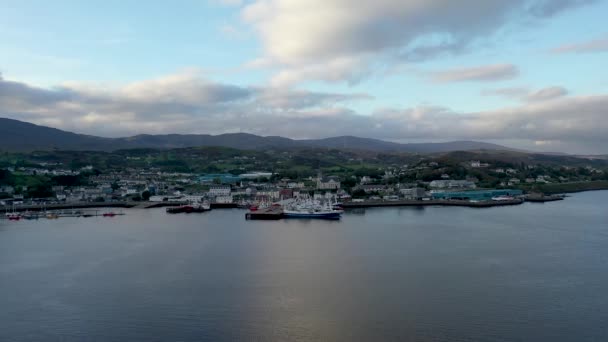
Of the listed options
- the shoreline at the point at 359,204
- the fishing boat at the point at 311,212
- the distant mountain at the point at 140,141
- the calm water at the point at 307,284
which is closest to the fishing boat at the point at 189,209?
the shoreline at the point at 359,204

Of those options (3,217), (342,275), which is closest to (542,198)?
(342,275)

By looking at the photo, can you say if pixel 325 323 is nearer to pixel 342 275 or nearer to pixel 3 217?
pixel 342 275

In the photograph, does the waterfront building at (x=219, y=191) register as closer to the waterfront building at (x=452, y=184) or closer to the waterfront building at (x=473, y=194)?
the waterfront building at (x=473, y=194)

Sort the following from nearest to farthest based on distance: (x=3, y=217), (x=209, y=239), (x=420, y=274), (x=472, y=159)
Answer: (x=420, y=274), (x=209, y=239), (x=3, y=217), (x=472, y=159)

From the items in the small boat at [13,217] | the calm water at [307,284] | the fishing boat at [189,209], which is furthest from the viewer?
the fishing boat at [189,209]

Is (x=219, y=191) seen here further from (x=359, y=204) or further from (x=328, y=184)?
(x=359, y=204)

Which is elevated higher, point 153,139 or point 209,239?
point 153,139
